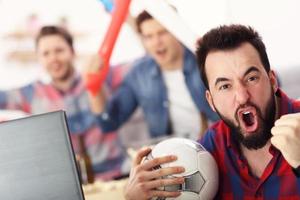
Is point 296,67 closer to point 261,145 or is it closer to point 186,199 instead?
point 261,145

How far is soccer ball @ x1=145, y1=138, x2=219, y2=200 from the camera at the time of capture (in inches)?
45.0

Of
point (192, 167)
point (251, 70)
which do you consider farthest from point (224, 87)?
point (192, 167)

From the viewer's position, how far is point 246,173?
122cm

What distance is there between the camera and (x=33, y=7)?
2295mm

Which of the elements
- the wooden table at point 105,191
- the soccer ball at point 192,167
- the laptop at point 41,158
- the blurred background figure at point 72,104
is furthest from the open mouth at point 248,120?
the blurred background figure at point 72,104

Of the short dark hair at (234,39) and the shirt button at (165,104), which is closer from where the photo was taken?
the short dark hair at (234,39)

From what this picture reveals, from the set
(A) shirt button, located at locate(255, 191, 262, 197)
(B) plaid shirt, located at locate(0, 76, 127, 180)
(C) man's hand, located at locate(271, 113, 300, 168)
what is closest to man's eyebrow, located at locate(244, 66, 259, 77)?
(C) man's hand, located at locate(271, 113, 300, 168)

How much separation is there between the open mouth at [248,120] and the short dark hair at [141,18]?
1.23 m

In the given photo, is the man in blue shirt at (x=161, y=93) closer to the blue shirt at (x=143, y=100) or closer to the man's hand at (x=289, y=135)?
the blue shirt at (x=143, y=100)

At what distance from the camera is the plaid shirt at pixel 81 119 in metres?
2.35

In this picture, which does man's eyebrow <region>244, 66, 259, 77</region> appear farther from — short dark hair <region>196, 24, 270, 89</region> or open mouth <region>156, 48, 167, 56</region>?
open mouth <region>156, 48, 167, 56</region>

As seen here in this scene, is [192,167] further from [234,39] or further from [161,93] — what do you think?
[161,93]

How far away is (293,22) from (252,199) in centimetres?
128

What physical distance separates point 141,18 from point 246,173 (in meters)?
1.30
